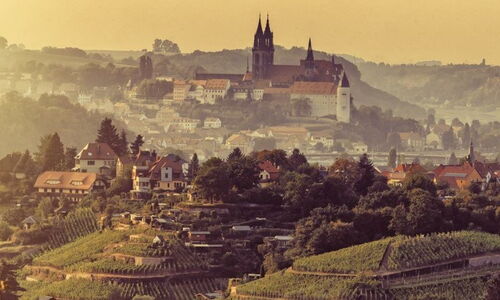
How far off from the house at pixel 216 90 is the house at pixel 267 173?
7833cm

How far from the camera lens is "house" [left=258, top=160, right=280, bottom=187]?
220 feet

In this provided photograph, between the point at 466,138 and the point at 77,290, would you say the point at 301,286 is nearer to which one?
the point at 77,290

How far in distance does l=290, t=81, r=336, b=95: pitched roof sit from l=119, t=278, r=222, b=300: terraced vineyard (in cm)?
8923

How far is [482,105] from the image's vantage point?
200m

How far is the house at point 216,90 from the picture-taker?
14812cm

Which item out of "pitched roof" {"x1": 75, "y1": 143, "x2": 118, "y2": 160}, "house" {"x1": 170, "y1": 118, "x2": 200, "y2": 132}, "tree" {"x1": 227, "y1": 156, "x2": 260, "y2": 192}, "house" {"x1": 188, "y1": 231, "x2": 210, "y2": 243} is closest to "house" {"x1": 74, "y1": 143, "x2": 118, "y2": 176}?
"pitched roof" {"x1": 75, "y1": 143, "x2": 118, "y2": 160}

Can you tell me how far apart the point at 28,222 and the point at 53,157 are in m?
9.48

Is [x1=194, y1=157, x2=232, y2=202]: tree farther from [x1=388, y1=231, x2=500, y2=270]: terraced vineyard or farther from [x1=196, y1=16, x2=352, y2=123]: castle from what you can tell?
[x1=196, y1=16, x2=352, y2=123]: castle

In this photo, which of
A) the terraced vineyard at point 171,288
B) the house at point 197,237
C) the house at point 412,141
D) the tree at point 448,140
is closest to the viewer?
the terraced vineyard at point 171,288

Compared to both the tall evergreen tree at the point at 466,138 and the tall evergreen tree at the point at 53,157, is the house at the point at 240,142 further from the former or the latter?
the tall evergreen tree at the point at 53,157

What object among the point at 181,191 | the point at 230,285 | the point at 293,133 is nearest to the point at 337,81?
the point at 293,133

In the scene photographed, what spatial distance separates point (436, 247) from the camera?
55.4 meters

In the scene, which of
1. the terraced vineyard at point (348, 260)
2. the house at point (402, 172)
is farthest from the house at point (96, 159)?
the terraced vineyard at point (348, 260)

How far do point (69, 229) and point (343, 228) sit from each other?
9981mm
